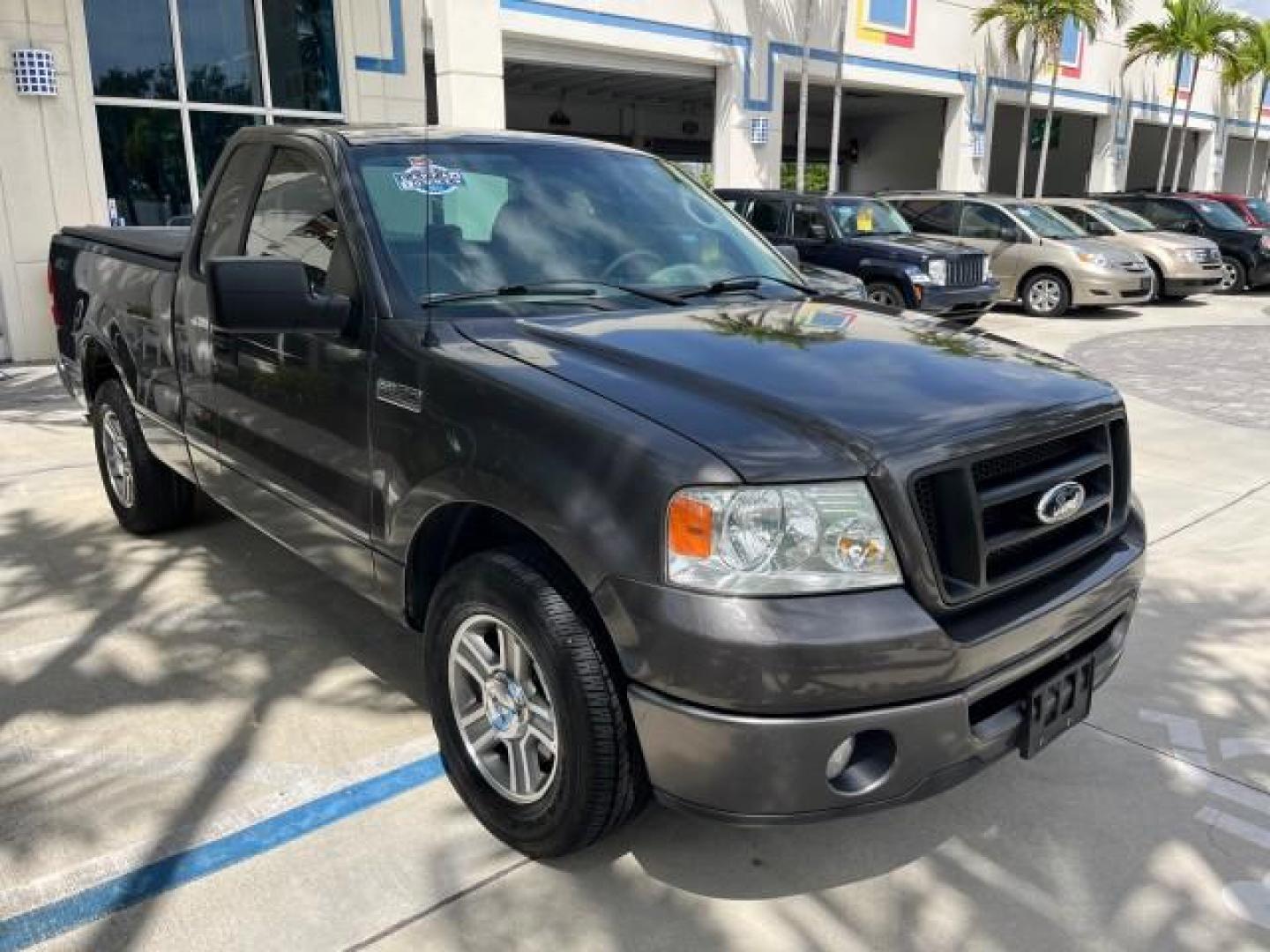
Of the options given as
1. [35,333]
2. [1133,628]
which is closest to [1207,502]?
[1133,628]

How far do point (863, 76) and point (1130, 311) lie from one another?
25.7 ft

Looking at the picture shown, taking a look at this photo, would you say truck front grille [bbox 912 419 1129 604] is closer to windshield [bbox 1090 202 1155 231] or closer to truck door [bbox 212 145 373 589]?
truck door [bbox 212 145 373 589]

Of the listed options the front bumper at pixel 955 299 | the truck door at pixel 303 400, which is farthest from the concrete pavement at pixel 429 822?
the front bumper at pixel 955 299

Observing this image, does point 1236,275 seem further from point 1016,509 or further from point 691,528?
point 691,528

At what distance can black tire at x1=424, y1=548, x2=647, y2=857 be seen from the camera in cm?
Answer: 236

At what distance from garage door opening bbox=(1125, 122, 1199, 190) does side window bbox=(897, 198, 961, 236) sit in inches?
885

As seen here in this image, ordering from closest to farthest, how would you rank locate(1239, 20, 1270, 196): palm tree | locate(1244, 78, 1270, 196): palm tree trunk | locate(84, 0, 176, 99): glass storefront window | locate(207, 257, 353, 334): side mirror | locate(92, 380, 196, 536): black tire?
locate(207, 257, 353, 334): side mirror < locate(92, 380, 196, 536): black tire < locate(84, 0, 176, 99): glass storefront window < locate(1239, 20, 1270, 196): palm tree < locate(1244, 78, 1270, 196): palm tree trunk

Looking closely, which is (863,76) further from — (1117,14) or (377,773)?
(377,773)

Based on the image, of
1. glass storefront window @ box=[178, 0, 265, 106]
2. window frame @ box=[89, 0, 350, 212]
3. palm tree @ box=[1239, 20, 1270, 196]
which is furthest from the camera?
palm tree @ box=[1239, 20, 1270, 196]

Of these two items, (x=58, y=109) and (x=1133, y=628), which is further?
(x=58, y=109)

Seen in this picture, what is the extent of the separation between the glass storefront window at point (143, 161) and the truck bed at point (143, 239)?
5.89 m

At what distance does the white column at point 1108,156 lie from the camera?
27.7 m

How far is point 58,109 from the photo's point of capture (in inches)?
406

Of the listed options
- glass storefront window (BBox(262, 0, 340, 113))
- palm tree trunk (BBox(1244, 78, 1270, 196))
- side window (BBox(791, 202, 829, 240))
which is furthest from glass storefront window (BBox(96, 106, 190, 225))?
palm tree trunk (BBox(1244, 78, 1270, 196))
